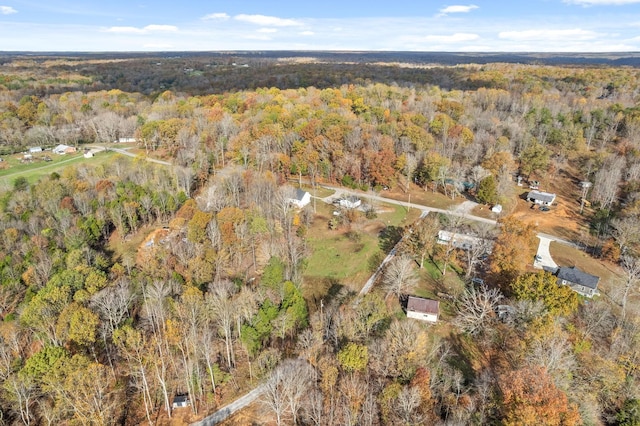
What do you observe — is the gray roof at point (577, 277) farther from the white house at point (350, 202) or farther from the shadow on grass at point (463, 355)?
the white house at point (350, 202)

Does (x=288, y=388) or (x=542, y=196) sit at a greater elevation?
(x=542, y=196)

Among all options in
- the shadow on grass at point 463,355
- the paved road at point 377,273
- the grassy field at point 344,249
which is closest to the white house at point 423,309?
the shadow on grass at point 463,355

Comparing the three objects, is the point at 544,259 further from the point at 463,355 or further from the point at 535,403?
the point at 535,403

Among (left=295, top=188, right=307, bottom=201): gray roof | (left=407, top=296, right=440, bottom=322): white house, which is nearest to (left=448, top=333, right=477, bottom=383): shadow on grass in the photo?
(left=407, top=296, right=440, bottom=322): white house

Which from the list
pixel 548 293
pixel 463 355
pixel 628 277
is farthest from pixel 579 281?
pixel 463 355

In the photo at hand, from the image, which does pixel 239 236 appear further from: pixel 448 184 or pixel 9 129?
pixel 9 129
